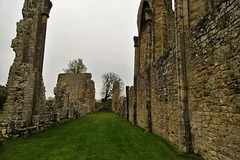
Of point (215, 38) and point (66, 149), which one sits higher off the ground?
point (215, 38)

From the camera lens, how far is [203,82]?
454 cm

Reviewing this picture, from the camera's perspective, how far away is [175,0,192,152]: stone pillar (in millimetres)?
5059

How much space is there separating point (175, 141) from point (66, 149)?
13.8 feet

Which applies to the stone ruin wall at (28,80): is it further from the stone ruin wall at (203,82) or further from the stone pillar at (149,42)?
the stone ruin wall at (203,82)

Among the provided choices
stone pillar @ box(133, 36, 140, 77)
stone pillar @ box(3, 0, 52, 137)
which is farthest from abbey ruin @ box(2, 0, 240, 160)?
stone pillar @ box(133, 36, 140, 77)

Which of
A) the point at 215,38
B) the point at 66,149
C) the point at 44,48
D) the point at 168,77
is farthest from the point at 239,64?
the point at 44,48

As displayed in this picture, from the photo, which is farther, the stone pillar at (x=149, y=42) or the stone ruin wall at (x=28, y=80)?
the stone pillar at (x=149, y=42)

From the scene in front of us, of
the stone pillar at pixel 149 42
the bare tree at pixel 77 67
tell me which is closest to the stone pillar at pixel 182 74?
the stone pillar at pixel 149 42

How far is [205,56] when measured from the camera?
14.8 feet

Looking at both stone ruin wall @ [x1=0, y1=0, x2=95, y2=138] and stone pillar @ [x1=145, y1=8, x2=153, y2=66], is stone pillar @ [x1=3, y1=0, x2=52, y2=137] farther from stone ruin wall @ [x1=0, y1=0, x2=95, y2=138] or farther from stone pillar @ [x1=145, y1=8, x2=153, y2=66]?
stone pillar @ [x1=145, y1=8, x2=153, y2=66]

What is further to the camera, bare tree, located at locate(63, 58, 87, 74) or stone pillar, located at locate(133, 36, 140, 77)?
bare tree, located at locate(63, 58, 87, 74)

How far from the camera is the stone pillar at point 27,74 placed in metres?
7.87

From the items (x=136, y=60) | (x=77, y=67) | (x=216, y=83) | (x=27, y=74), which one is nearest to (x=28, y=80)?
(x=27, y=74)

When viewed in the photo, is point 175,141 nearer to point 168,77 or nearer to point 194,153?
point 194,153
